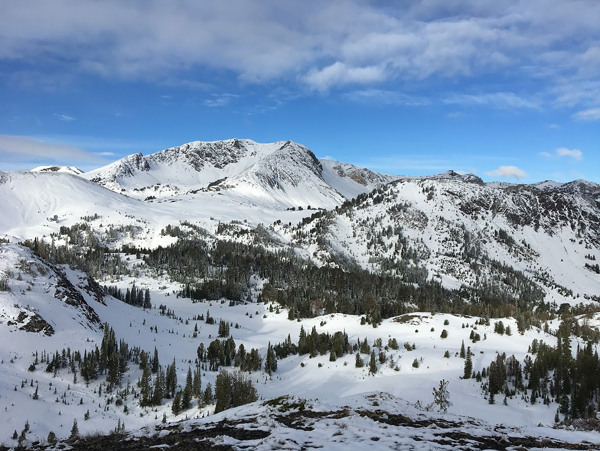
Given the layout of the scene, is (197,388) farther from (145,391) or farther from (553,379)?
(553,379)

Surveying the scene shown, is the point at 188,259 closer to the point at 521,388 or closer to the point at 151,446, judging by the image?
the point at 521,388

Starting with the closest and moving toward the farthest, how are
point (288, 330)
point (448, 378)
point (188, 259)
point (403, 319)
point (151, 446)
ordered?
point (151, 446) → point (448, 378) → point (403, 319) → point (288, 330) → point (188, 259)

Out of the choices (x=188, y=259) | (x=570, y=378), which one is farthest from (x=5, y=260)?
(x=188, y=259)

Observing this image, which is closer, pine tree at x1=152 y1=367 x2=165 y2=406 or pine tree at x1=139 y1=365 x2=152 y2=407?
pine tree at x1=139 y1=365 x2=152 y2=407

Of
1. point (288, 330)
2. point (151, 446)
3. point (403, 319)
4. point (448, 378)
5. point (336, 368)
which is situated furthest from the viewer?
point (288, 330)

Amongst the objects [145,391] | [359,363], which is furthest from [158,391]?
[359,363]

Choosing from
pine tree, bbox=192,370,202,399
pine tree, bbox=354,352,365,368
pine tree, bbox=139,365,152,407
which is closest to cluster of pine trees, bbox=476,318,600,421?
pine tree, bbox=354,352,365,368

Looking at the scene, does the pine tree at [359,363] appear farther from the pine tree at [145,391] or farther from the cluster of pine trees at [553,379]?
the pine tree at [145,391]

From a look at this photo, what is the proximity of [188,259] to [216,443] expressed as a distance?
160 m

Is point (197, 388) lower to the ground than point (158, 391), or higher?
lower

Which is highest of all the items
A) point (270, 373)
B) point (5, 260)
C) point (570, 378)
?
point (5, 260)

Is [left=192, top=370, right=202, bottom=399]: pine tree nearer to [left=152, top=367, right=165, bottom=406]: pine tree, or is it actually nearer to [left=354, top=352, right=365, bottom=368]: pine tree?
[left=152, top=367, right=165, bottom=406]: pine tree

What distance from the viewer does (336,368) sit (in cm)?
5791

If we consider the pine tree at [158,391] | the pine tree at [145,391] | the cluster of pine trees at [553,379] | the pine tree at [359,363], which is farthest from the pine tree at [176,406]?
the cluster of pine trees at [553,379]
